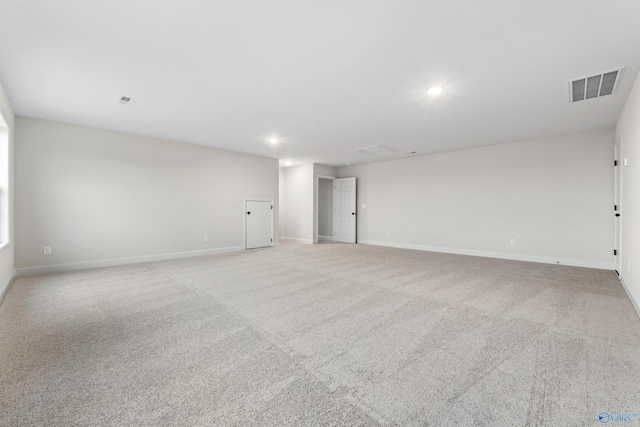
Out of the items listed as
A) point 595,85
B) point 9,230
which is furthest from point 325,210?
point 9,230

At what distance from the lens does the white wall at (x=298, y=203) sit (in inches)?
336

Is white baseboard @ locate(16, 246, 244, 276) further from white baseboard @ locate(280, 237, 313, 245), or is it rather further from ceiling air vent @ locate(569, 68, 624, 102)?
ceiling air vent @ locate(569, 68, 624, 102)

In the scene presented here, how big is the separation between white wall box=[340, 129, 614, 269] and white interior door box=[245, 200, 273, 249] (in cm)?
313

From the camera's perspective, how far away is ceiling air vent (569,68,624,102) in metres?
2.97

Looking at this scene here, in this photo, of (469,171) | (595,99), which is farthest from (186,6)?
(469,171)

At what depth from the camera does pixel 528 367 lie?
185cm

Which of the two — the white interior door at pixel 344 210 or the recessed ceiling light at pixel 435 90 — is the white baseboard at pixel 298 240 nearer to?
the white interior door at pixel 344 210

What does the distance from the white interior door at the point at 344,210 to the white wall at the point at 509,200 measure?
0.78 meters

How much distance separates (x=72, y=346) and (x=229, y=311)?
122cm

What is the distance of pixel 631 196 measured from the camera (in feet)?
10.9

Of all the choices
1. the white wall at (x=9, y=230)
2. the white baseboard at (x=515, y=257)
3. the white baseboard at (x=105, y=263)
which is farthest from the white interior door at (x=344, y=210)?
the white wall at (x=9, y=230)

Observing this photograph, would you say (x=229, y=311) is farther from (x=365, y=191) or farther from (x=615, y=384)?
(x=365, y=191)

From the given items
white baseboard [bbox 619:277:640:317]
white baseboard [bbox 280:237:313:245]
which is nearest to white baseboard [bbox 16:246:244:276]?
white baseboard [bbox 280:237:313:245]

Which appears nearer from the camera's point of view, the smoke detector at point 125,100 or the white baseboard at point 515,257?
the smoke detector at point 125,100
